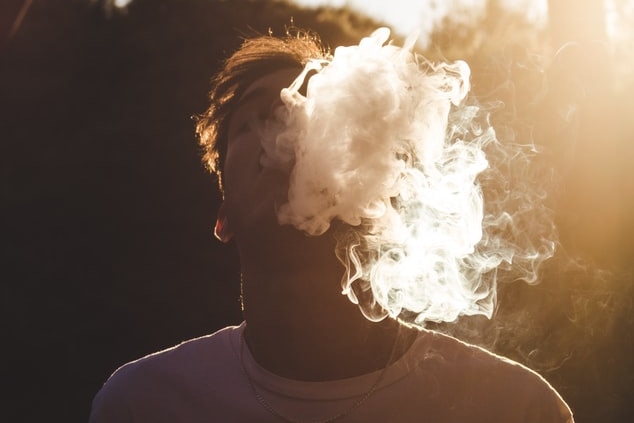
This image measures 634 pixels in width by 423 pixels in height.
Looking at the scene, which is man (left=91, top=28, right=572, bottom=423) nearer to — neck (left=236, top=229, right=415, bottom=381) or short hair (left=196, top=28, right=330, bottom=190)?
neck (left=236, top=229, right=415, bottom=381)

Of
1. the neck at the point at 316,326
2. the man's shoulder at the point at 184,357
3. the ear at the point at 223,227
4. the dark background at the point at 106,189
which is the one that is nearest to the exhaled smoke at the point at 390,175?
the neck at the point at 316,326

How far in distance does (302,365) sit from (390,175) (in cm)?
67

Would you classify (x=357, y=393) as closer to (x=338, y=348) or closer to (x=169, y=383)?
(x=338, y=348)

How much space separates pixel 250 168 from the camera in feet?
9.46

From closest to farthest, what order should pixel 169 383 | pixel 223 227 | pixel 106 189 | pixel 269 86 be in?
pixel 169 383 < pixel 223 227 < pixel 269 86 < pixel 106 189

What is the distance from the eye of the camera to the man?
2721mm

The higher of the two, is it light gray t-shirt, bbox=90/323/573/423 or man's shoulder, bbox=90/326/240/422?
light gray t-shirt, bbox=90/323/573/423

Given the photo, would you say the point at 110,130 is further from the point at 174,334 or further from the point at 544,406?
the point at 544,406

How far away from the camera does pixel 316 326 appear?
2.82 meters

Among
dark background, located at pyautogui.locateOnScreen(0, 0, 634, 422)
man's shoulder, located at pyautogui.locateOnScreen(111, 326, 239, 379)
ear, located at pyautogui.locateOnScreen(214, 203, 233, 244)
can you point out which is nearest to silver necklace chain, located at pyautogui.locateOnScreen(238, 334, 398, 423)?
man's shoulder, located at pyautogui.locateOnScreen(111, 326, 239, 379)

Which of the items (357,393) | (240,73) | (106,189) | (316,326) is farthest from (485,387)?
(106,189)

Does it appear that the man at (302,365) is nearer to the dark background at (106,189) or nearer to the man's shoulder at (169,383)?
the man's shoulder at (169,383)

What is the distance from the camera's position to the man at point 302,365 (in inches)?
107

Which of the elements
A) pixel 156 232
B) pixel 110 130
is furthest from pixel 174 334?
pixel 110 130
